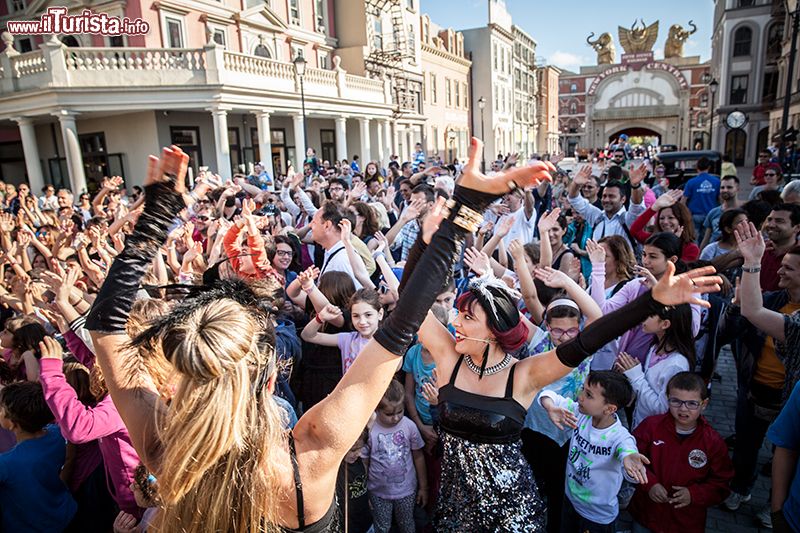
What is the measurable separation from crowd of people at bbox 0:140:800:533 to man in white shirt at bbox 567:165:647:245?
782 mm

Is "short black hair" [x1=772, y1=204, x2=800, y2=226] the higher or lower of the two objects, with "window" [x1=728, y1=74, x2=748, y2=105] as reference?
lower

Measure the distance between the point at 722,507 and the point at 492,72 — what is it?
45.2 meters

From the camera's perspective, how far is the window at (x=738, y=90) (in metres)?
38.0

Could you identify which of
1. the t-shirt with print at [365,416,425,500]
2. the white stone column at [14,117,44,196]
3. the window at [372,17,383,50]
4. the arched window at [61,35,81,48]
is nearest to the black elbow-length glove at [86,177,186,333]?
the t-shirt with print at [365,416,425,500]

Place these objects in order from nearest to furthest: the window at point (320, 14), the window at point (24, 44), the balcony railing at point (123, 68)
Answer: the balcony railing at point (123, 68)
the window at point (24, 44)
the window at point (320, 14)

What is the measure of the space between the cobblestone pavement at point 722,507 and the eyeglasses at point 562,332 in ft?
4.87

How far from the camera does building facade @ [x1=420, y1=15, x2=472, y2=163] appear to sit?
35875 mm

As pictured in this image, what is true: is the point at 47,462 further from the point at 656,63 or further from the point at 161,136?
the point at 656,63

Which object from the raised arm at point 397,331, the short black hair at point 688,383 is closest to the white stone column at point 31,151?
the raised arm at point 397,331

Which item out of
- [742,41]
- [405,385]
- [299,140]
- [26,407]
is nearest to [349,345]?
[405,385]

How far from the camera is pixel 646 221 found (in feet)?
19.7

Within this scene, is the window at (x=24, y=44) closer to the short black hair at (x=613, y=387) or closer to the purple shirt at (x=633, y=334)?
the purple shirt at (x=633, y=334)

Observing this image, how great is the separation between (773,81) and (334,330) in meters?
45.8

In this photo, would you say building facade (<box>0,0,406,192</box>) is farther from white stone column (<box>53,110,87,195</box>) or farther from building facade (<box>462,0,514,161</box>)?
building facade (<box>462,0,514,161</box>)
